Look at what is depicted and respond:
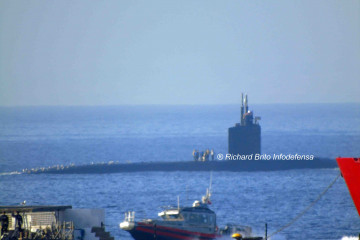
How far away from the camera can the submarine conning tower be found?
10844 centimetres

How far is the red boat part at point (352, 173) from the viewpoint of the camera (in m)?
41.5

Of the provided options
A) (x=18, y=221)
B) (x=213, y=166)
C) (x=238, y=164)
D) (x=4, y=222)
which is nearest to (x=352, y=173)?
(x=18, y=221)

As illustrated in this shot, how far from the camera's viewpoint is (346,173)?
4222 centimetres

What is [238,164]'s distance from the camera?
11238cm

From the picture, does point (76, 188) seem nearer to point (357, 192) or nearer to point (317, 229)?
point (317, 229)

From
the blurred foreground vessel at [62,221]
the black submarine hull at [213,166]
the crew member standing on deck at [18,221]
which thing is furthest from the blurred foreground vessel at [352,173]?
the black submarine hull at [213,166]

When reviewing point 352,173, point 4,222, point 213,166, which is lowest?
point 4,222

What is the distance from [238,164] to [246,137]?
4855 millimetres

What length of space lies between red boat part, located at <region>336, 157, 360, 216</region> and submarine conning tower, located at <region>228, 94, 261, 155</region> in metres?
65.6

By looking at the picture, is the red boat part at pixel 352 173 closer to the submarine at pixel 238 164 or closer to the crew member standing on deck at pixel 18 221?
the crew member standing on deck at pixel 18 221

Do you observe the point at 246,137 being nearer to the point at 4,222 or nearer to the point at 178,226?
the point at 178,226

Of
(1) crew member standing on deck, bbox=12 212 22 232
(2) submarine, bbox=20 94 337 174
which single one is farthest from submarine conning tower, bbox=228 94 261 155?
(1) crew member standing on deck, bbox=12 212 22 232

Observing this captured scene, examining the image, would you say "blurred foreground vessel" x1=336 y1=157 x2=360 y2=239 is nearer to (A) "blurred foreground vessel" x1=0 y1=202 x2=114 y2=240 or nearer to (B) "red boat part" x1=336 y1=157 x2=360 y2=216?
(B) "red boat part" x1=336 y1=157 x2=360 y2=216

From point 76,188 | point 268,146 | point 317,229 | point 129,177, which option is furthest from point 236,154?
point 268,146
